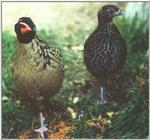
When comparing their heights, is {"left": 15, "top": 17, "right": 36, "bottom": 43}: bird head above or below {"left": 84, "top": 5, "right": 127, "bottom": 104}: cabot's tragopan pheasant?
above

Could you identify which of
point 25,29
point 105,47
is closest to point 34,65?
point 25,29

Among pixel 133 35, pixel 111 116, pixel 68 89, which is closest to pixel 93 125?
pixel 111 116

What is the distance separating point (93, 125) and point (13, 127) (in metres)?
0.72

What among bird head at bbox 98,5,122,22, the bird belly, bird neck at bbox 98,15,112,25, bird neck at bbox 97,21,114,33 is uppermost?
bird head at bbox 98,5,122,22

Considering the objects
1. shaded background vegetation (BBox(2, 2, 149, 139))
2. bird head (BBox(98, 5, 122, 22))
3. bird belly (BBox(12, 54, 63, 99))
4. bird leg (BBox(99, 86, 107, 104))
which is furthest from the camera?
bird leg (BBox(99, 86, 107, 104))

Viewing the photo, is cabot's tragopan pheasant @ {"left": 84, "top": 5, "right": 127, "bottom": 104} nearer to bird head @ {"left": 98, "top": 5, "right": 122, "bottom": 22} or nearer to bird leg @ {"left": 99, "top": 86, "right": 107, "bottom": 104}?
bird head @ {"left": 98, "top": 5, "right": 122, "bottom": 22}

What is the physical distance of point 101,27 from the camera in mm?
5367

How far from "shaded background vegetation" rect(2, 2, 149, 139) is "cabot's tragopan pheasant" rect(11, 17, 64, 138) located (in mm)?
377

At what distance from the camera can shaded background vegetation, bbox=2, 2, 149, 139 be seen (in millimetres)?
5504

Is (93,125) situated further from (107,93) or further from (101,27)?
(101,27)

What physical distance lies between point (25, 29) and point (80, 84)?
50.9 inches

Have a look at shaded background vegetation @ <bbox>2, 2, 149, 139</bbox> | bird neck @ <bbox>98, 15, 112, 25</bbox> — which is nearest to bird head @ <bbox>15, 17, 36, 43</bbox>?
bird neck @ <bbox>98, 15, 112, 25</bbox>

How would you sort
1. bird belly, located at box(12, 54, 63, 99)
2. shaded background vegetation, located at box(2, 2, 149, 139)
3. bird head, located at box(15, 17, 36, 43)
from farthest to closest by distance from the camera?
shaded background vegetation, located at box(2, 2, 149, 139)
bird belly, located at box(12, 54, 63, 99)
bird head, located at box(15, 17, 36, 43)

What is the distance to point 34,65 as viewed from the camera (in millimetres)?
5105
